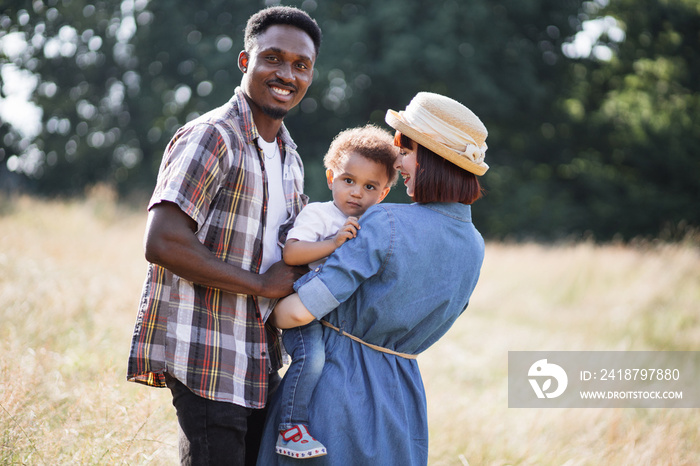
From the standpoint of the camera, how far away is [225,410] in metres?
2.08

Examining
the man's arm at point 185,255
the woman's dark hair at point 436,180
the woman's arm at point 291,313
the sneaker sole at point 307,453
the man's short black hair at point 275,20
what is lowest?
the sneaker sole at point 307,453

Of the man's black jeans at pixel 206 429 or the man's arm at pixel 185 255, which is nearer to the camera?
the man's arm at pixel 185 255

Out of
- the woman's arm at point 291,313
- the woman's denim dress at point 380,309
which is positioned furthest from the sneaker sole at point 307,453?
the woman's arm at point 291,313

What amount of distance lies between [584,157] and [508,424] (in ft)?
63.5

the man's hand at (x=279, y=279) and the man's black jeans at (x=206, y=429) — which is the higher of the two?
the man's hand at (x=279, y=279)

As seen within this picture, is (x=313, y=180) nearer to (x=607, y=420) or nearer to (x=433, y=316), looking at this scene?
(x=607, y=420)

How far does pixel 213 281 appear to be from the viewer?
2025 mm

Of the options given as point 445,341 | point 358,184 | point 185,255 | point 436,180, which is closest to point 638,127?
point 445,341

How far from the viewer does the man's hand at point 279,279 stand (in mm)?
2117

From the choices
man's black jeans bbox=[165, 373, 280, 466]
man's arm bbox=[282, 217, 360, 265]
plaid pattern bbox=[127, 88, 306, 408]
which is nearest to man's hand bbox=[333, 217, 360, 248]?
man's arm bbox=[282, 217, 360, 265]

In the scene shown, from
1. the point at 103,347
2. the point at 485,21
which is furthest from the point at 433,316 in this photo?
the point at 485,21

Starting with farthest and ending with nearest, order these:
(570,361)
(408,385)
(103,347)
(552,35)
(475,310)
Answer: (552,35) < (475,310) < (570,361) < (103,347) < (408,385)

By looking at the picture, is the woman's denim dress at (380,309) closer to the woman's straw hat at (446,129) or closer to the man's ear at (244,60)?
the woman's straw hat at (446,129)

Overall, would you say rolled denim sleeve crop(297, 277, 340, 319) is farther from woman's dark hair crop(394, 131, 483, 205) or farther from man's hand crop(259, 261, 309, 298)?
woman's dark hair crop(394, 131, 483, 205)
